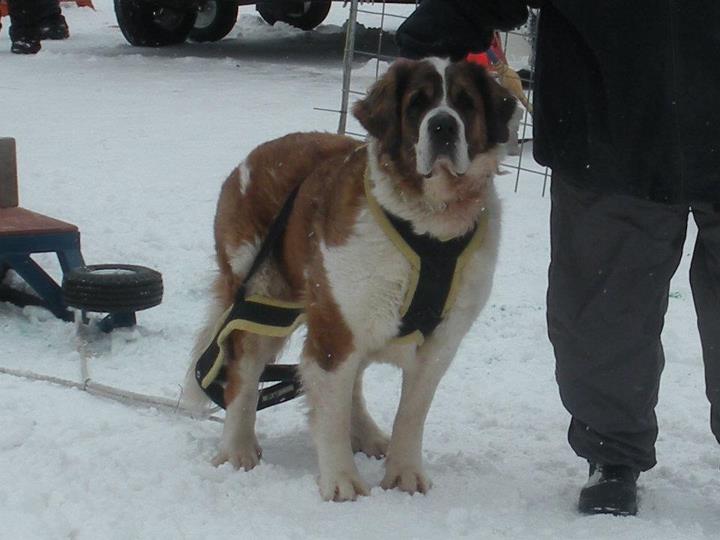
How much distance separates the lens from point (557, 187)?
3.35 meters

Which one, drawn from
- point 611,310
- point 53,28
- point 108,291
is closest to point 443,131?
point 611,310

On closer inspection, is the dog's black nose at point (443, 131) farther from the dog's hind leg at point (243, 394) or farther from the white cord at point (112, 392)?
the white cord at point (112, 392)

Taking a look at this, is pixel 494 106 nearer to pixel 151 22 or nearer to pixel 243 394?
pixel 243 394

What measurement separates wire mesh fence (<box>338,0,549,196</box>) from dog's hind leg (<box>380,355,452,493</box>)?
73 cm

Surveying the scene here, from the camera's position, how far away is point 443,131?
10.3 feet

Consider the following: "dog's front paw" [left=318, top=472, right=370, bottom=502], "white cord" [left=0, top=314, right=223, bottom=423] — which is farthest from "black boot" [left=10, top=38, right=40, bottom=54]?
"dog's front paw" [left=318, top=472, right=370, bottom=502]

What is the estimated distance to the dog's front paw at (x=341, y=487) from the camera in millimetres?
3396

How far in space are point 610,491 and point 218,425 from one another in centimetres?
151

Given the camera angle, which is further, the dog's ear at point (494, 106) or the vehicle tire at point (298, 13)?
the vehicle tire at point (298, 13)

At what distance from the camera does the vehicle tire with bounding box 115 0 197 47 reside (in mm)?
12727

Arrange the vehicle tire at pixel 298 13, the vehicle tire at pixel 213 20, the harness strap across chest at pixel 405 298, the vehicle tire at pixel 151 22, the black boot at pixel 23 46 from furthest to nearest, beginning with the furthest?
the vehicle tire at pixel 298 13
the vehicle tire at pixel 213 20
the vehicle tire at pixel 151 22
the black boot at pixel 23 46
the harness strap across chest at pixel 405 298

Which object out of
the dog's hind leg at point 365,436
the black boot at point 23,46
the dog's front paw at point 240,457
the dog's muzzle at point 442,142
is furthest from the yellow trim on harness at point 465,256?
the black boot at point 23,46

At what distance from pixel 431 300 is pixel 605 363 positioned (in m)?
0.55

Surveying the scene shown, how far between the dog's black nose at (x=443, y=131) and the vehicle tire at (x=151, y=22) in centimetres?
1003
